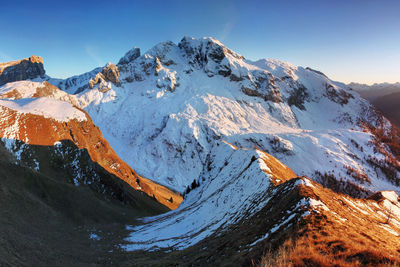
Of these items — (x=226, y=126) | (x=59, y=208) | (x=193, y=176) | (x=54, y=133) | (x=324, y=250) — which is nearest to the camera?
(x=324, y=250)

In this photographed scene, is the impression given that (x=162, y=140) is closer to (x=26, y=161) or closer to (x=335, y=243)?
(x=26, y=161)

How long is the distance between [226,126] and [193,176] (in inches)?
1831

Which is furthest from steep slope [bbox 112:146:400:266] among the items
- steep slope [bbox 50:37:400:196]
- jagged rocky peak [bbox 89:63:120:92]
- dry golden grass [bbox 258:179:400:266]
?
jagged rocky peak [bbox 89:63:120:92]

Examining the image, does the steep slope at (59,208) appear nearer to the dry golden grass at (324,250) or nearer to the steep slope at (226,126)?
the dry golden grass at (324,250)

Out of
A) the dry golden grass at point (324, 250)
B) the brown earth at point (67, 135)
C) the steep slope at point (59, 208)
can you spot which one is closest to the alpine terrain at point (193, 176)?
the dry golden grass at point (324, 250)

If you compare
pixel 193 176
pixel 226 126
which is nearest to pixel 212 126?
pixel 226 126

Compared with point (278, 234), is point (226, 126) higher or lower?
higher

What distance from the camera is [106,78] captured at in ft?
617

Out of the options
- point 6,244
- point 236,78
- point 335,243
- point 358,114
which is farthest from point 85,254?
point 358,114

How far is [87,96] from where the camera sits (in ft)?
550

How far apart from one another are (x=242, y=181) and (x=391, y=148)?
18253 cm

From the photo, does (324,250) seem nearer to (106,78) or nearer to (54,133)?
(54,133)

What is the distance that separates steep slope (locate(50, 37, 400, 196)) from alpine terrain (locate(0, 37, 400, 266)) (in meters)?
1.01

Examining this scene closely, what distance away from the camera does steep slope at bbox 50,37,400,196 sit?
11800cm
